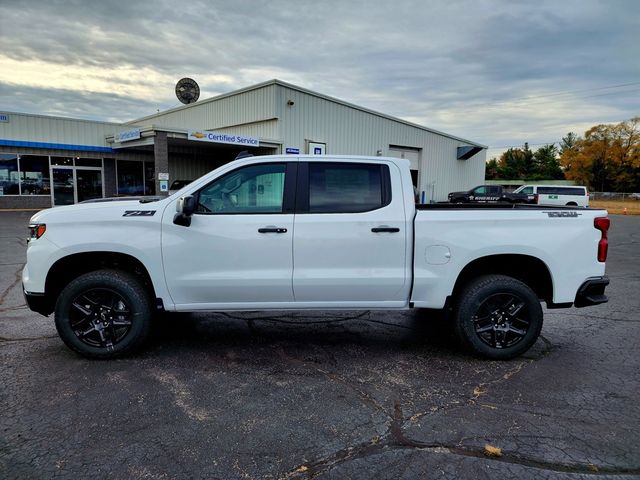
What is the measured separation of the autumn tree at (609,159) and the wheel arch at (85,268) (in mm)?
75617

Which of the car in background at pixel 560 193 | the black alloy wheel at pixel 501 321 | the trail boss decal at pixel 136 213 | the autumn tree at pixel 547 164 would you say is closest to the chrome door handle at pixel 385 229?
the black alloy wheel at pixel 501 321

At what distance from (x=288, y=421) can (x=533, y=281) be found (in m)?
3.04

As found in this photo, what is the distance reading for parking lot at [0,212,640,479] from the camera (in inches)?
106

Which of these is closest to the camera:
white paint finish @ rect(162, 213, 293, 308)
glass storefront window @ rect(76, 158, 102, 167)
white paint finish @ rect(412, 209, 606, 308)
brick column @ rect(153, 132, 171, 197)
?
white paint finish @ rect(162, 213, 293, 308)

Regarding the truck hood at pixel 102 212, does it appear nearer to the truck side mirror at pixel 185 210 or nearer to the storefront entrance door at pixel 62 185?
the truck side mirror at pixel 185 210

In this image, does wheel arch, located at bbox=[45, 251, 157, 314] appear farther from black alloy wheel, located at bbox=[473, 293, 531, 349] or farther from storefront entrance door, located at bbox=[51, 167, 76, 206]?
storefront entrance door, located at bbox=[51, 167, 76, 206]

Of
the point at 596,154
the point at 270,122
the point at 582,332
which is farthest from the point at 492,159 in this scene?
the point at 582,332

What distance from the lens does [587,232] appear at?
425cm

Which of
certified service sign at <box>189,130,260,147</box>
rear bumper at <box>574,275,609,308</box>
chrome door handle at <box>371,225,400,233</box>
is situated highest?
certified service sign at <box>189,130,260,147</box>

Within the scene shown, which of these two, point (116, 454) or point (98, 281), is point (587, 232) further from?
point (98, 281)

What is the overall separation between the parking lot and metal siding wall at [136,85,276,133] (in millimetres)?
17189

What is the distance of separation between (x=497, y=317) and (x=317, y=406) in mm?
2076

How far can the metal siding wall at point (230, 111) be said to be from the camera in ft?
68.3

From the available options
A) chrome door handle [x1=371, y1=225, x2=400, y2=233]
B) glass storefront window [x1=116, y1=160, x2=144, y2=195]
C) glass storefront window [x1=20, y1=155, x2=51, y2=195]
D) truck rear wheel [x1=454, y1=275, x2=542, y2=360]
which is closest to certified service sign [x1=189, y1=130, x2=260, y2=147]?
glass storefront window [x1=116, y1=160, x2=144, y2=195]
